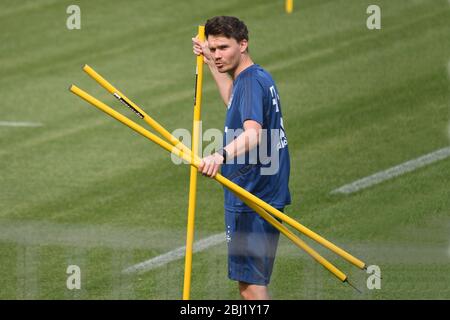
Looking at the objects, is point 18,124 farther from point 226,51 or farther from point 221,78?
point 226,51

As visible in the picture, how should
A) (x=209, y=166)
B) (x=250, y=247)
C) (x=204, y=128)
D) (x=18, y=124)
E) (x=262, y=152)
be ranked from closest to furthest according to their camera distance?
(x=209, y=166) → (x=262, y=152) → (x=250, y=247) → (x=204, y=128) → (x=18, y=124)

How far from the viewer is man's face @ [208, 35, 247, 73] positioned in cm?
941

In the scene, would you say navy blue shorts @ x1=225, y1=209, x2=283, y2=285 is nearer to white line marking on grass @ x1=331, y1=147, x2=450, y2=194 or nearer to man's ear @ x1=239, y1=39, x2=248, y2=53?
man's ear @ x1=239, y1=39, x2=248, y2=53

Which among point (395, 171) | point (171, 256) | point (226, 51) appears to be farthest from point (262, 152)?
point (395, 171)

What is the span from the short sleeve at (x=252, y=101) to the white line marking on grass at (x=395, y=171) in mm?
4893

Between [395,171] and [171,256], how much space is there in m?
3.43

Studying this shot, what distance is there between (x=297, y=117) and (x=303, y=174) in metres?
1.83

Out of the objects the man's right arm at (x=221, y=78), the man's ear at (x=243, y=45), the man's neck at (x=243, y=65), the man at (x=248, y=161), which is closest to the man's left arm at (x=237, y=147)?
the man at (x=248, y=161)

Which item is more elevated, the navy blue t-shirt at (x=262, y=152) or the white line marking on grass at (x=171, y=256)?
the navy blue t-shirt at (x=262, y=152)

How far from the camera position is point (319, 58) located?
1811cm

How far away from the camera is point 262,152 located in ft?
31.0

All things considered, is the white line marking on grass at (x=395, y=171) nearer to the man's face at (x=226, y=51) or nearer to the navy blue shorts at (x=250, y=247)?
the navy blue shorts at (x=250, y=247)

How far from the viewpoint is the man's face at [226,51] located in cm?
941

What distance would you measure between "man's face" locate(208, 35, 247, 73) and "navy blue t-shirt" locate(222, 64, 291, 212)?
0.36ft
